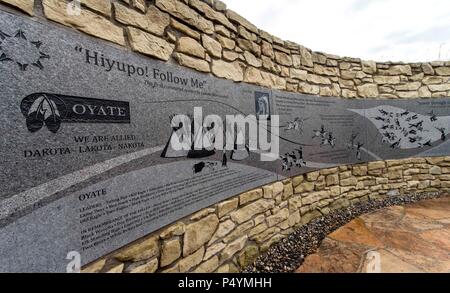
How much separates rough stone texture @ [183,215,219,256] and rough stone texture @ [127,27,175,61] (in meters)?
A: 1.37

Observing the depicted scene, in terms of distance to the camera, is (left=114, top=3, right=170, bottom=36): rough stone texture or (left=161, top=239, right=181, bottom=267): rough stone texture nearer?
(left=114, top=3, right=170, bottom=36): rough stone texture

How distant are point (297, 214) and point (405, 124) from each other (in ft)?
10.1

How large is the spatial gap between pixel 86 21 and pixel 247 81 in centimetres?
163

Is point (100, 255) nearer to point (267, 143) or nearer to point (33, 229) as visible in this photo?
point (33, 229)

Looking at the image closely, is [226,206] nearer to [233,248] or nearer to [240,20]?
[233,248]

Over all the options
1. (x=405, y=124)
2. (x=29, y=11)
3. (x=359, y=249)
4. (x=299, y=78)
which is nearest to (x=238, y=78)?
(x=299, y=78)

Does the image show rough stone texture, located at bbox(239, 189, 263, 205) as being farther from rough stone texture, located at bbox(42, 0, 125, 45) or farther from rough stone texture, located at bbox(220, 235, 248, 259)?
rough stone texture, located at bbox(42, 0, 125, 45)

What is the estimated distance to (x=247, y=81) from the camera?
255cm

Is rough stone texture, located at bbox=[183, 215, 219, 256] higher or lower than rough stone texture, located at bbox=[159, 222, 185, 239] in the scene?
lower

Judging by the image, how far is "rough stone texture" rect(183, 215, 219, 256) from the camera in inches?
74.2

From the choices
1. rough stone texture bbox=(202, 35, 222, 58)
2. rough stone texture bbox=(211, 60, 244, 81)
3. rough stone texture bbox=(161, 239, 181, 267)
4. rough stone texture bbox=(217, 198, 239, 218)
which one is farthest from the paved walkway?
rough stone texture bbox=(202, 35, 222, 58)

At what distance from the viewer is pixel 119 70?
4.71 feet

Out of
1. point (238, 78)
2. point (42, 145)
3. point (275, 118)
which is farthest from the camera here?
point (275, 118)

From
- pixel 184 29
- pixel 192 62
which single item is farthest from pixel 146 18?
pixel 192 62
